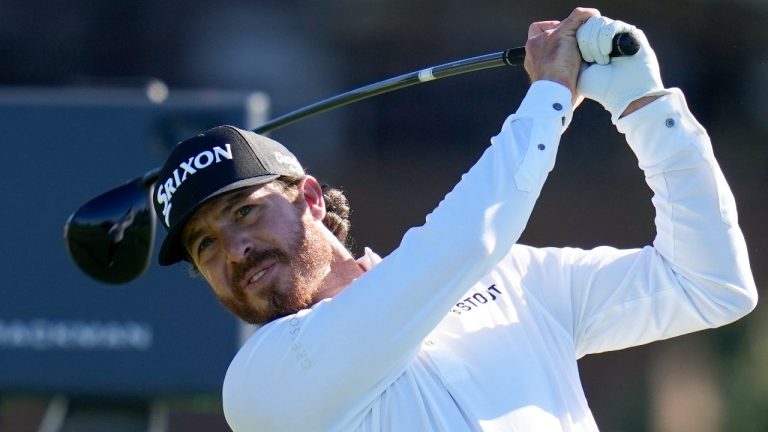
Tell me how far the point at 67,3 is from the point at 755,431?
3.69m

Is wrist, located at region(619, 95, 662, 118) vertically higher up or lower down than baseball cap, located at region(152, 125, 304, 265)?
lower down

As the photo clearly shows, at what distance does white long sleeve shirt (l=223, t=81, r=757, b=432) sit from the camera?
174 cm

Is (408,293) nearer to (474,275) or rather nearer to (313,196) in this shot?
(474,275)

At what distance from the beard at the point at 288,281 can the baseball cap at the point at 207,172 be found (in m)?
0.10

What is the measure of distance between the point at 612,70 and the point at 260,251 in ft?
1.78

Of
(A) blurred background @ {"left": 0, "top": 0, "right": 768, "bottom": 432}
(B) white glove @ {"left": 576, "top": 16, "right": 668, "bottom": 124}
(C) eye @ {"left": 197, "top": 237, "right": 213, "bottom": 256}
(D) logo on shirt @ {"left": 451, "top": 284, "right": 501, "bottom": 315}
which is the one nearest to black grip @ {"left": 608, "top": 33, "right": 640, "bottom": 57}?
(B) white glove @ {"left": 576, "top": 16, "right": 668, "bottom": 124}

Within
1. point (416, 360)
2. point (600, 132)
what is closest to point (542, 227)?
point (600, 132)

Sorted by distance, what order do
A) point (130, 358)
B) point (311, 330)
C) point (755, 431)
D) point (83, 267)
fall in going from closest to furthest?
point (311, 330), point (83, 267), point (130, 358), point (755, 431)

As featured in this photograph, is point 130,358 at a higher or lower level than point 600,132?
lower

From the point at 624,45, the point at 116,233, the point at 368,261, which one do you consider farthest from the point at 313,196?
the point at 624,45

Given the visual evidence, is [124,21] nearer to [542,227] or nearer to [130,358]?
[542,227]

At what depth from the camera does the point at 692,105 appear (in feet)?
21.2

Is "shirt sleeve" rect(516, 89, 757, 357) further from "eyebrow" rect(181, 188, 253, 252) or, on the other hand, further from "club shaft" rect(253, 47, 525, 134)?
"eyebrow" rect(181, 188, 253, 252)

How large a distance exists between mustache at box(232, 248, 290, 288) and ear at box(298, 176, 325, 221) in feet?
0.50
